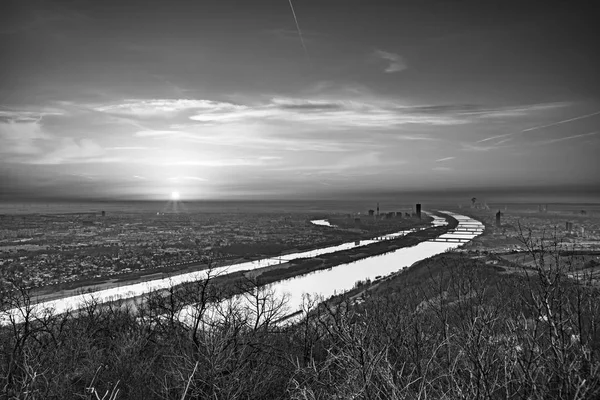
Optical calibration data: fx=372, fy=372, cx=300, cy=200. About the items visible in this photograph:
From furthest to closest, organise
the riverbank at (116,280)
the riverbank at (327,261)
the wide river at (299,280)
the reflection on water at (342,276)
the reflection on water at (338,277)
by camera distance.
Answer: the riverbank at (327,261), the reflection on water at (342,276), the reflection on water at (338,277), the riverbank at (116,280), the wide river at (299,280)

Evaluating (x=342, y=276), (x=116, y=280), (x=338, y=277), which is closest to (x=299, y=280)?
(x=338, y=277)

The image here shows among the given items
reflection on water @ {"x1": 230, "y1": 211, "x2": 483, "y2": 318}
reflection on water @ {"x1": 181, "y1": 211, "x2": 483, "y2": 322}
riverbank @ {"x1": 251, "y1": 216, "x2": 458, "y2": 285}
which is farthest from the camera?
riverbank @ {"x1": 251, "y1": 216, "x2": 458, "y2": 285}

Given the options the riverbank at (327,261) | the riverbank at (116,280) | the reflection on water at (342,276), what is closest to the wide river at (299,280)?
the reflection on water at (342,276)

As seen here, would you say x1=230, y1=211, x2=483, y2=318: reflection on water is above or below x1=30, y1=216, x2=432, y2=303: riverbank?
below

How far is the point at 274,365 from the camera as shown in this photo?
9.34 metres

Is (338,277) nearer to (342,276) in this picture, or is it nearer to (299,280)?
(342,276)

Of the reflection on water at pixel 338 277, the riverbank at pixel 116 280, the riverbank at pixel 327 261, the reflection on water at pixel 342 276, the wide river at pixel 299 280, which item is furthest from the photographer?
the riverbank at pixel 327 261

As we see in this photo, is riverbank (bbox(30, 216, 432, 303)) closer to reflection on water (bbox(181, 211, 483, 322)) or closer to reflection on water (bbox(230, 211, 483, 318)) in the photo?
reflection on water (bbox(181, 211, 483, 322))

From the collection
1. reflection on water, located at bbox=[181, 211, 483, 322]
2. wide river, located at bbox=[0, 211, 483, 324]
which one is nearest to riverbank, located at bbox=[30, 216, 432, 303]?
wide river, located at bbox=[0, 211, 483, 324]

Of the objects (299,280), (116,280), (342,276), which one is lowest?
(342,276)

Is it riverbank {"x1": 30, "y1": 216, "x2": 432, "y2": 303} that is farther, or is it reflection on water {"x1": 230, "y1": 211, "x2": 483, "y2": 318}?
reflection on water {"x1": 230, "y1": 211, "x2": 483, "y2": 318}

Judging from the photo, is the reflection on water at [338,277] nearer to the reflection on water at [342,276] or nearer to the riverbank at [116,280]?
the reflection on water at [342,276]

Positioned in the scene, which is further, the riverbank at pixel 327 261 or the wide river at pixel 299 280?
the riverbank at pixel 327 261

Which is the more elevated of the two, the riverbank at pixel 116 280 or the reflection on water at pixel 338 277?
the riverbank at pixel 116 280
